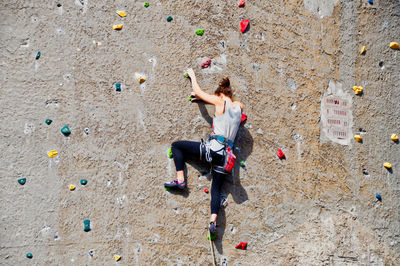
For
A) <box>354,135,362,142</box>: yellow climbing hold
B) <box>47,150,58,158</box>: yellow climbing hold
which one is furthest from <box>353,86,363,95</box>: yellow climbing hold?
<box>47,150,58,158</box>: yellow climbing hold

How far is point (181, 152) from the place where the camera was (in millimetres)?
4988

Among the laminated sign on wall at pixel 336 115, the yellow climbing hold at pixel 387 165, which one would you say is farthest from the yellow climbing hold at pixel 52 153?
the yellow climbing hold at pixel 387 165

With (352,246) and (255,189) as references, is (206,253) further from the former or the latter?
(352,246)

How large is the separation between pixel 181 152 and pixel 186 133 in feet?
0.76

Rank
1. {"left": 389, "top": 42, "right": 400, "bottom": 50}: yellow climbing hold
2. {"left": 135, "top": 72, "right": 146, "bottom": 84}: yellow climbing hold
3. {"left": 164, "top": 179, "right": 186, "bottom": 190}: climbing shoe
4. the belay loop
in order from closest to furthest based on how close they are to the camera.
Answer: the belay loop → {"left": 164, "top": 179, "right": 186, "bottom": 190}: climbing shoe → {"left": 135, "top": 72, "right": 146, "bottom": 84}: yellow climbing hold → {"left": 389, "top": 42, "right": 400, "bottom": 50}: yellow climbing hold

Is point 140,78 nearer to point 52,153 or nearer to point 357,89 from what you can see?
point 52,153

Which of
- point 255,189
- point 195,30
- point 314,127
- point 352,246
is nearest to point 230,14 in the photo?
point 195,30

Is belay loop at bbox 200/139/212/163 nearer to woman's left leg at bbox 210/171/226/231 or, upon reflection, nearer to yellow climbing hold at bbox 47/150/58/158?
woman's left leg at bbox 210/171/226/231

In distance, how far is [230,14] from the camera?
5.37m

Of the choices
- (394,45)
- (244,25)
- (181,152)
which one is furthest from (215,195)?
(394,45)

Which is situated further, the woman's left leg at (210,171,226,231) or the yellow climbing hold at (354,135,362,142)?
the yellow climbing hold at (354,135,362,142)

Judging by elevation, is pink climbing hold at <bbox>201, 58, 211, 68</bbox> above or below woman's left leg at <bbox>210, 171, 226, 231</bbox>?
above

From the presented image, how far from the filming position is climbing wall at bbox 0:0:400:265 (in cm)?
498

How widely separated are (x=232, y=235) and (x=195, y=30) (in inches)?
77.3
